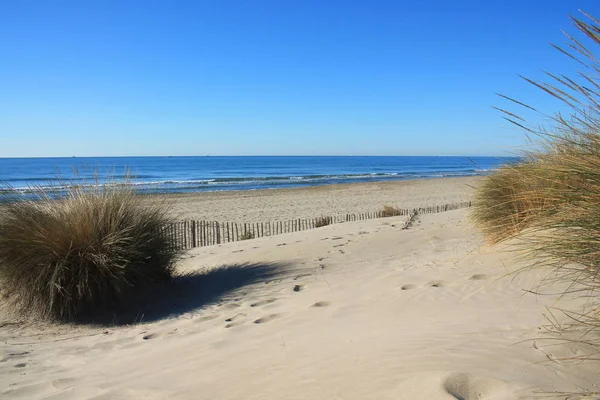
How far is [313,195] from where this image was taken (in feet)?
99.3

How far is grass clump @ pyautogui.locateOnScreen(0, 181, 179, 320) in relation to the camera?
5793 mm

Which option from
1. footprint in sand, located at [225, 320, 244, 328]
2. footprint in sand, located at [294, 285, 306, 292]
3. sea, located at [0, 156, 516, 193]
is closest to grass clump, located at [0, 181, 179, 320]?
sea, located at [0, 156, 516, 193]

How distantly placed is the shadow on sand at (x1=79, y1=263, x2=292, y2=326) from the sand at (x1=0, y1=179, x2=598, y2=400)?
4 centimetres

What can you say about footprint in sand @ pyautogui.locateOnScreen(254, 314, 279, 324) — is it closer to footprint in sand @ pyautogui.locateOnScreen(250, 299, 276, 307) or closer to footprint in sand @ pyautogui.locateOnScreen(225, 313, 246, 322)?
footprint in sand @ pyautogui.locateOnScreen(225, 313, 246, 322)

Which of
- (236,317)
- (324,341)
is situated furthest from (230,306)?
(324,341)

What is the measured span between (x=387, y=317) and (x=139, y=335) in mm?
2726

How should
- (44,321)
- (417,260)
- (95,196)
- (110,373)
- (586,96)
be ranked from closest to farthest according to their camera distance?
(586,96) → (110,373) → (44,321) → (95,196) → (417,260)

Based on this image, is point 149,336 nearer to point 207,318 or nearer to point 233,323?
point 207,318

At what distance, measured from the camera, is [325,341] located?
3.88m

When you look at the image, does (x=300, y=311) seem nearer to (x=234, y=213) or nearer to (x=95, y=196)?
(x=95, y=196)

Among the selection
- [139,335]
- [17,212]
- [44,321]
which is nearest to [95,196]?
[17,212]

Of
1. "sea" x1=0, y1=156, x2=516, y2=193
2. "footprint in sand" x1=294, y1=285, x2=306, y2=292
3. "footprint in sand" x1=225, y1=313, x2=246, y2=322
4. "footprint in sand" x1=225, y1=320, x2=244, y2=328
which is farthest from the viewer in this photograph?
"sea" x1=0, y1=156, x2=516, y2=193

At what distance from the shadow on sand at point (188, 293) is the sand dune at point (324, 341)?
0.04 meters

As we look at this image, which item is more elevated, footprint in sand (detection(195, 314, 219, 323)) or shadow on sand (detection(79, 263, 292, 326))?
footprint in sand (detection(195, 314, 219, 323))
